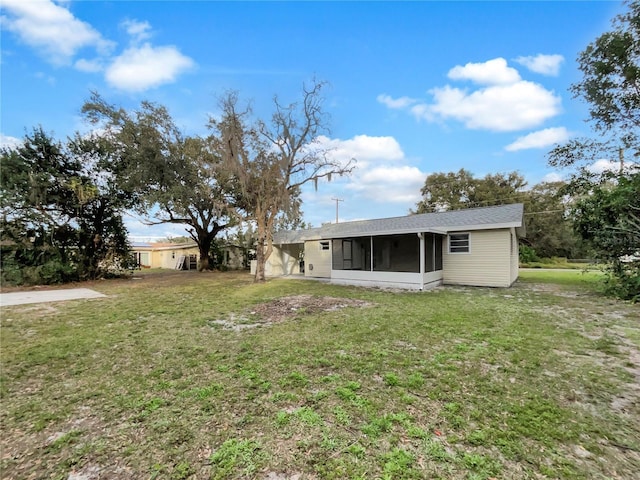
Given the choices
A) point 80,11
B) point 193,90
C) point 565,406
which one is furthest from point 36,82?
point 565,406

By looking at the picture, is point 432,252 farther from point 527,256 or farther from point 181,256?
point 181,256

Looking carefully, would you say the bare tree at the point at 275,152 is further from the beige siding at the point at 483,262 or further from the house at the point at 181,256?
the house at the point at 181,256

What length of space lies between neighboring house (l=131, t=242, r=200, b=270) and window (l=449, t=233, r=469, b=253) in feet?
69.5

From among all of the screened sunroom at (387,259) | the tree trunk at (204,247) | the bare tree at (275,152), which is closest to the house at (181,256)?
the tree trunk at (204,247)

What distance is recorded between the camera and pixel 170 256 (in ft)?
99.1

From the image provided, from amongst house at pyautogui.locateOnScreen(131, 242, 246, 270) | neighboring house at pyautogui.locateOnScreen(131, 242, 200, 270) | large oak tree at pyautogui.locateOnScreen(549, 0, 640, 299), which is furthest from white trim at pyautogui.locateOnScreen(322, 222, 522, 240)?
neighboring house at pyautogui.locateOnScreen(131, 242, 200, 270)

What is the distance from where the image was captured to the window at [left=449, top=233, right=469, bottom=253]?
1193 centimetres

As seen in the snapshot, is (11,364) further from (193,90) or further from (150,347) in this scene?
(193,90)

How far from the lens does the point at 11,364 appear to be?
13.2 ft

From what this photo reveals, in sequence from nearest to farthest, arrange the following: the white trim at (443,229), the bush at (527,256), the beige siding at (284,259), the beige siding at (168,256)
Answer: the white trim at (443,229) → the beige siding at (284,259) → the bush at (527,256) → the beige siding at (168,256)

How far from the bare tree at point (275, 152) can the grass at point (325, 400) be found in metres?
8.12

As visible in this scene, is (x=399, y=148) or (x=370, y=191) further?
(x=370, y=191)

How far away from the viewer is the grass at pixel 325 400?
6.89 feet

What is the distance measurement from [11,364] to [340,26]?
10.8 m
